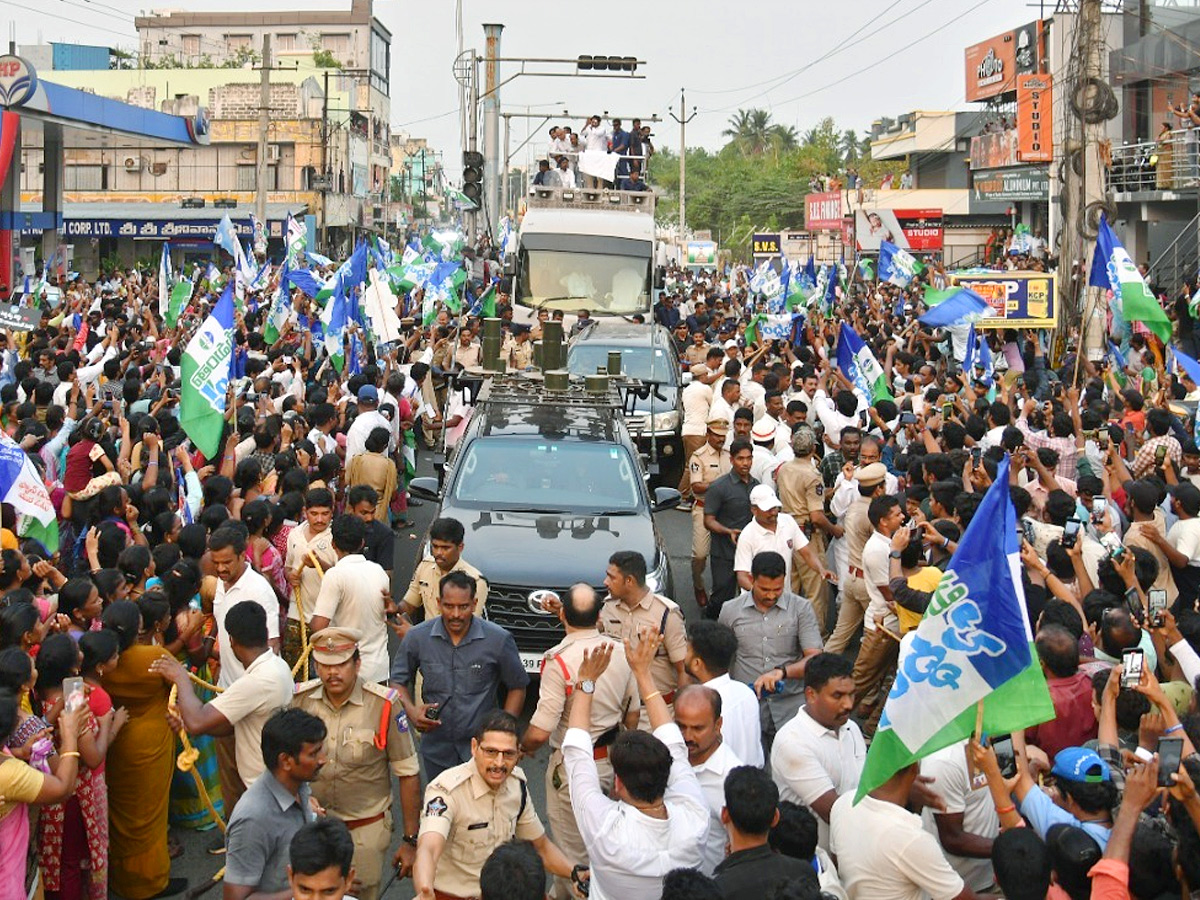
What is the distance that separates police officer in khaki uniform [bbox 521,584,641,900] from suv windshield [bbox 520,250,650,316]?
17.7 meters

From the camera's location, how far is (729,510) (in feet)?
36.1

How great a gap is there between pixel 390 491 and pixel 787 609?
15.5ft

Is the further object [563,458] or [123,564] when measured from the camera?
[563,458]

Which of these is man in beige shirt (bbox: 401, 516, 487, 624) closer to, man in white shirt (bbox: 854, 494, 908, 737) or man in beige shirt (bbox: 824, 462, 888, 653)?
man in white shirt (bbox: 854, 494, 908, 737)

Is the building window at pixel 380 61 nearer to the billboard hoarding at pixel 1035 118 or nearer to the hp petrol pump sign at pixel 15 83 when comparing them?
the billboard hoarding at pixel 1035 118

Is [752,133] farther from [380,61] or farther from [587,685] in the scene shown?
[587,685]

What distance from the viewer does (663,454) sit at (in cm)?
1650

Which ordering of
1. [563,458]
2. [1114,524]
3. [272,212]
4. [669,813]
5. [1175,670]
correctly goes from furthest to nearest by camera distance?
[272,212], [563,458], [1114,524], [1175,670], [669,813]

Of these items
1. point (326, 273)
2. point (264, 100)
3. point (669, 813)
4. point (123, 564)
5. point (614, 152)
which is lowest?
point (669, 813)

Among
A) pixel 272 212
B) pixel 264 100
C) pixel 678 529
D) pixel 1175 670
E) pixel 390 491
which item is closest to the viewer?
pixel 1175 670

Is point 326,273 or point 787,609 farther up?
point 326,273

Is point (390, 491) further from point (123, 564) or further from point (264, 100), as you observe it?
point (264, 100)

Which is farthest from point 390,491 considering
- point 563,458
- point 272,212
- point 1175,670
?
point 272,212

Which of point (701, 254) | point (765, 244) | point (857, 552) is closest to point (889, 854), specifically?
point (857, 552)
